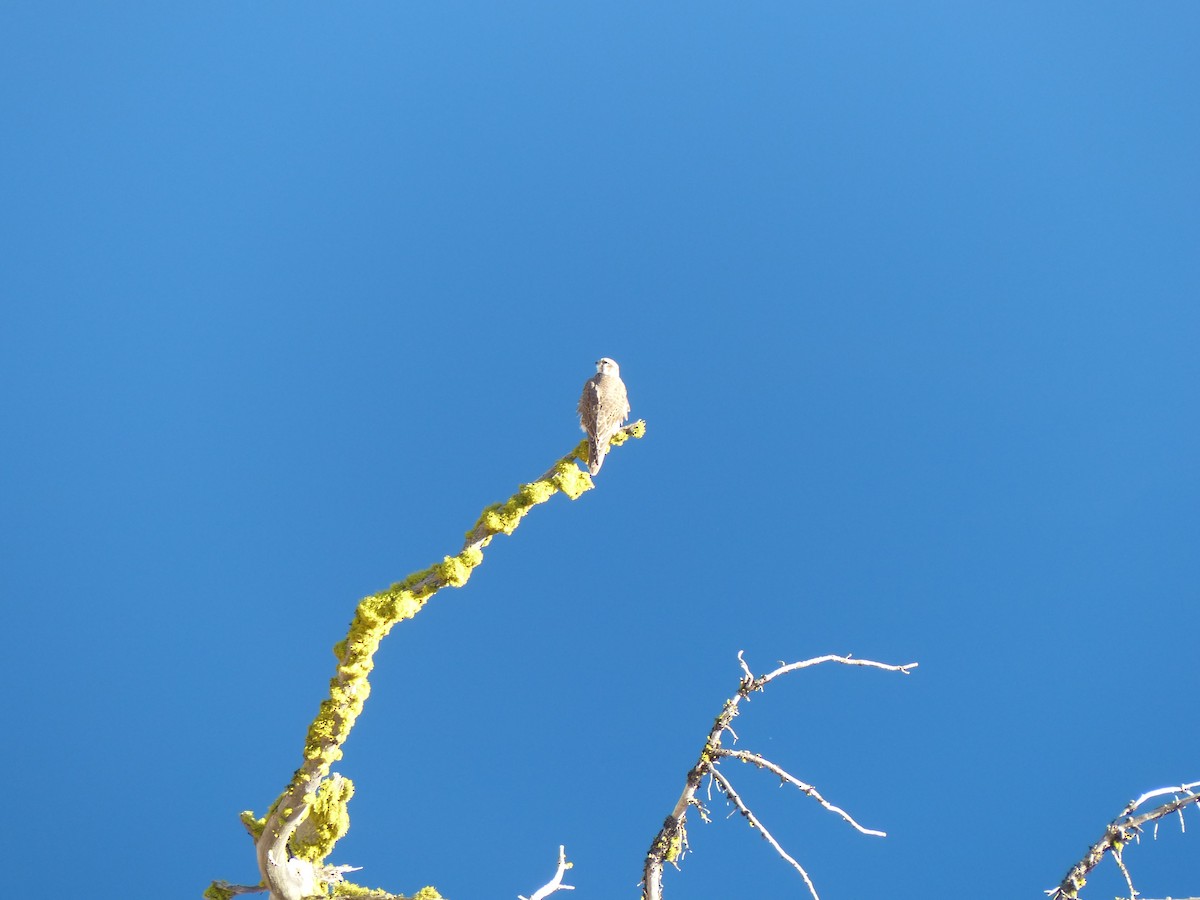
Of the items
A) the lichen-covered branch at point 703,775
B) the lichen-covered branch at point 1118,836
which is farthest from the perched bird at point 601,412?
the lichen-covered branch at point 1118,836

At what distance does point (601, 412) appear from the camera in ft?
23.2

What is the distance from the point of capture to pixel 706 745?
5297mm

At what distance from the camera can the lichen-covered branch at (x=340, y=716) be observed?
549cm

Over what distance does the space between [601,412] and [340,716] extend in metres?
3.01

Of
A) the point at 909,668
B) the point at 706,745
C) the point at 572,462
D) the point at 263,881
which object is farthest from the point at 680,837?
the point at 263,881

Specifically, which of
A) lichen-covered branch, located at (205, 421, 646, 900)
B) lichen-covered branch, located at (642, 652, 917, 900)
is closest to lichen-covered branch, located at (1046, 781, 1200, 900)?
lichen-covered branch, located at (642, 652, 917, 900)

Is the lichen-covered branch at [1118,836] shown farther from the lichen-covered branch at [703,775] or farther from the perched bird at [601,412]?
the perched bird at [601,412]

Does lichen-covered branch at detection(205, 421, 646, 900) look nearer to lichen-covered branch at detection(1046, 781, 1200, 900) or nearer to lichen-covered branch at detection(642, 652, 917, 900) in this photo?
lichen-covered branch at detection(642, 652, 917, 900)

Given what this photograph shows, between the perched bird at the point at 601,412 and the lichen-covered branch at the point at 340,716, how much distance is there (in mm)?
459

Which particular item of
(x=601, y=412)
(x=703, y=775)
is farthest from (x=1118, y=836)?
(x=601, y=412)

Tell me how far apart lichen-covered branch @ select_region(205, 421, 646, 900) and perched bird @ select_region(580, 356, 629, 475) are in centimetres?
46

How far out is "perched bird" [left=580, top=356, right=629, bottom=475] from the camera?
647 cm

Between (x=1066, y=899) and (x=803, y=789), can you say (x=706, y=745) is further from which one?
(x=1066, y=899)

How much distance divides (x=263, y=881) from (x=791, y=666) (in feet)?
12.7
